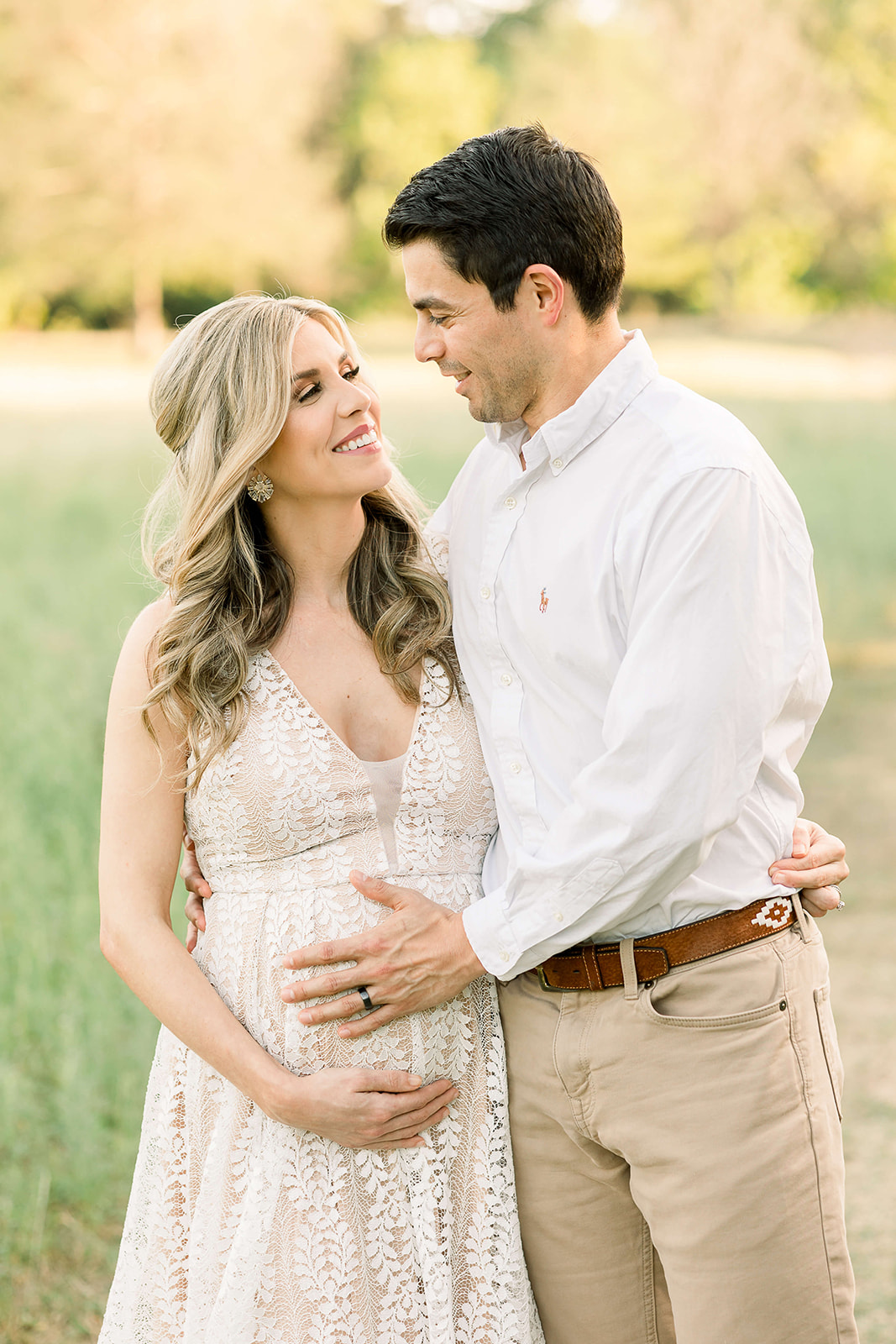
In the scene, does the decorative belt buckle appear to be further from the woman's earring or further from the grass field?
the grass field

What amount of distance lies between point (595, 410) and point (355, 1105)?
124cm

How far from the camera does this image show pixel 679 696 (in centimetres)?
198

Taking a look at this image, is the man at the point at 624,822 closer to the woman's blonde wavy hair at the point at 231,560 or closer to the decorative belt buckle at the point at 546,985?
the decorative belt buckle at the point at 546,985

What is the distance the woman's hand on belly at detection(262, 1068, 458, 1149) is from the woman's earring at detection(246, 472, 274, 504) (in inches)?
43.2

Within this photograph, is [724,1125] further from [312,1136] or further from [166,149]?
[166,149]

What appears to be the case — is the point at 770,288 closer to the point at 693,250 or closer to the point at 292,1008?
the point at 693,250

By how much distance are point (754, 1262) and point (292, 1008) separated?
867mm

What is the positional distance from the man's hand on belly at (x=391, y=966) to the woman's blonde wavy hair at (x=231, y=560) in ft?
1.33

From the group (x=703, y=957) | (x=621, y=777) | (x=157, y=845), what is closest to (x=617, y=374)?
Answer: (x=621, y=777)

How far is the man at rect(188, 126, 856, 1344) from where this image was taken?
6.64 ft

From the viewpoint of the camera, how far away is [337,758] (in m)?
2.39

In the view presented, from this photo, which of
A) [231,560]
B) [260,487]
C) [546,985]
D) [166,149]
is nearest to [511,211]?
[260,487]

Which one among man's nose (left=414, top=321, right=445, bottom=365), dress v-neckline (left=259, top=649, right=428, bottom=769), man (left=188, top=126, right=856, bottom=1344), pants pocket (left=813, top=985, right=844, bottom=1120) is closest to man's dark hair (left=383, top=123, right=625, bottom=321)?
man (left=188, top=126, right=856, bottom=1344)

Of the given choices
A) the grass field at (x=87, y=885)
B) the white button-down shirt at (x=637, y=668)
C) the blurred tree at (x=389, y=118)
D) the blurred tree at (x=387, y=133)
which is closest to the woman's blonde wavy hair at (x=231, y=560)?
the white button-down shirt at (x=637, y=668)
